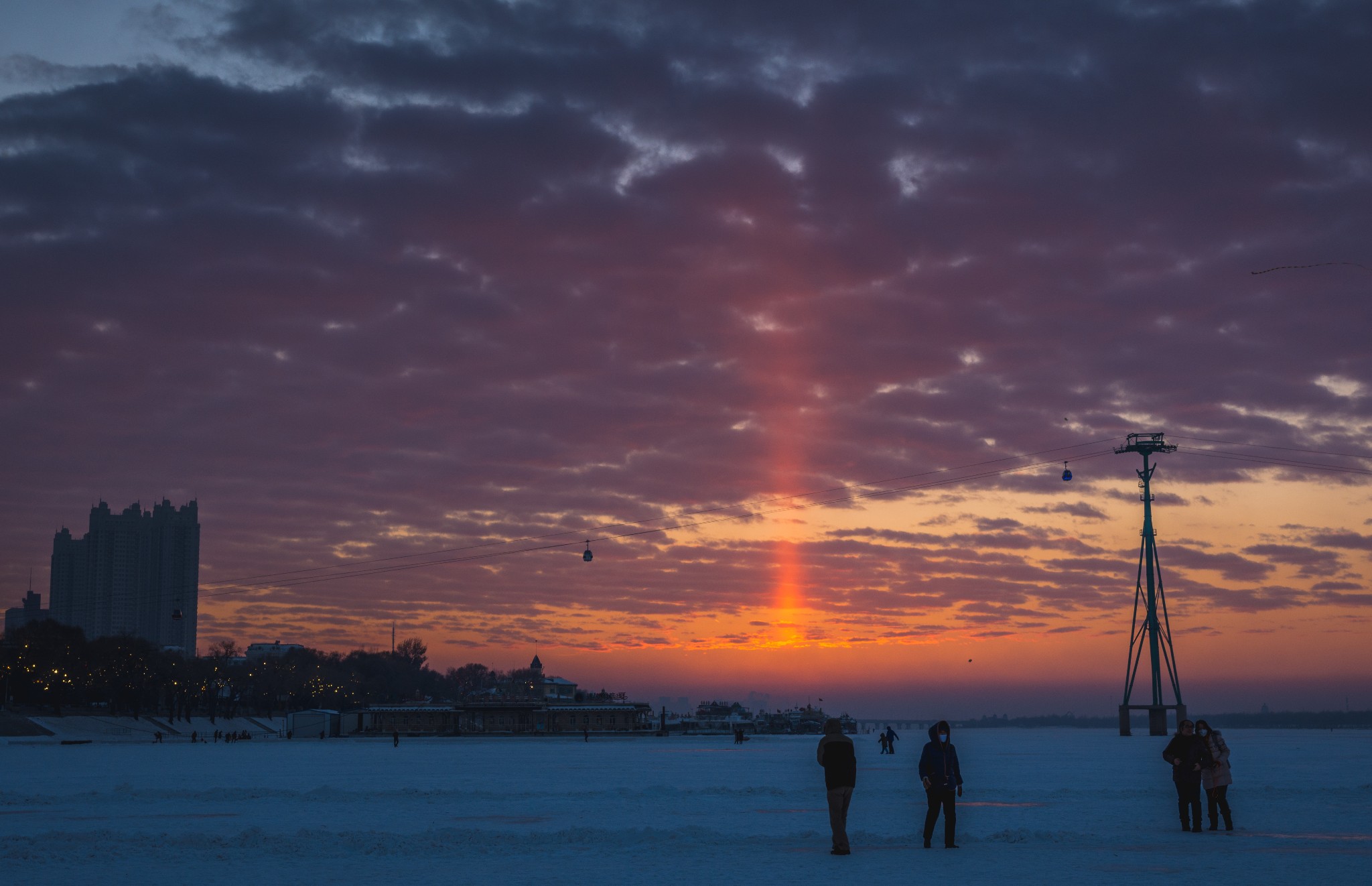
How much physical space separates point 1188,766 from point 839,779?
707 cm

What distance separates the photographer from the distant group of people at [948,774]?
20328mm

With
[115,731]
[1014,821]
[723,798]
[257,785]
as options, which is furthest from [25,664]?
[1014,821]

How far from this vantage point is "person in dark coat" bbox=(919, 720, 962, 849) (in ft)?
67.8

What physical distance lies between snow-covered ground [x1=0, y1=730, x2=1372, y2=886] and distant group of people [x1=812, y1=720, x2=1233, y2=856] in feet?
1.68

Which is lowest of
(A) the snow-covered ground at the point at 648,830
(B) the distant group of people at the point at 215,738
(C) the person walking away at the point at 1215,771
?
(B) the distant group of people at the point at 215,738

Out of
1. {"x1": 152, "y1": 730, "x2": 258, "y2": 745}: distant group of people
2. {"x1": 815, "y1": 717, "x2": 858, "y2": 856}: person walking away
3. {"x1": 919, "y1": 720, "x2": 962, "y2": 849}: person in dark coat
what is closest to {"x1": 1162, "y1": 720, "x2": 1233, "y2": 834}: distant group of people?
{"x1": 919, "y1": 720, "x2": 962, "y2": 849}: person in dark coat

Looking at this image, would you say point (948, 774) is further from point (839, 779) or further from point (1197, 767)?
point (1197, 767)

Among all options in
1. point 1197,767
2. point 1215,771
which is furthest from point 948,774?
point 1215,771

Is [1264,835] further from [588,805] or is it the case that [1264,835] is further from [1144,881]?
[588,805]

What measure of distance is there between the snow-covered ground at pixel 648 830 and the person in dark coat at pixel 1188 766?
454 millimetres

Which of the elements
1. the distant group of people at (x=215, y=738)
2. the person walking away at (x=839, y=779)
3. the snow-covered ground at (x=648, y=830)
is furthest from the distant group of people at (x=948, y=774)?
the distant group of people at (x=215, y=738)

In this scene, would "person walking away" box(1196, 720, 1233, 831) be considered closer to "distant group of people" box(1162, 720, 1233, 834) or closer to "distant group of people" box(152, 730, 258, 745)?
"distant group of people" box(1162, 720, 1233, 834)

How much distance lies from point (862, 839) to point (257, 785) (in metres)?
25.3

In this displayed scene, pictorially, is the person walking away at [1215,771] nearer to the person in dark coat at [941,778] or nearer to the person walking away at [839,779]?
the person in dark coat at [941,778]
